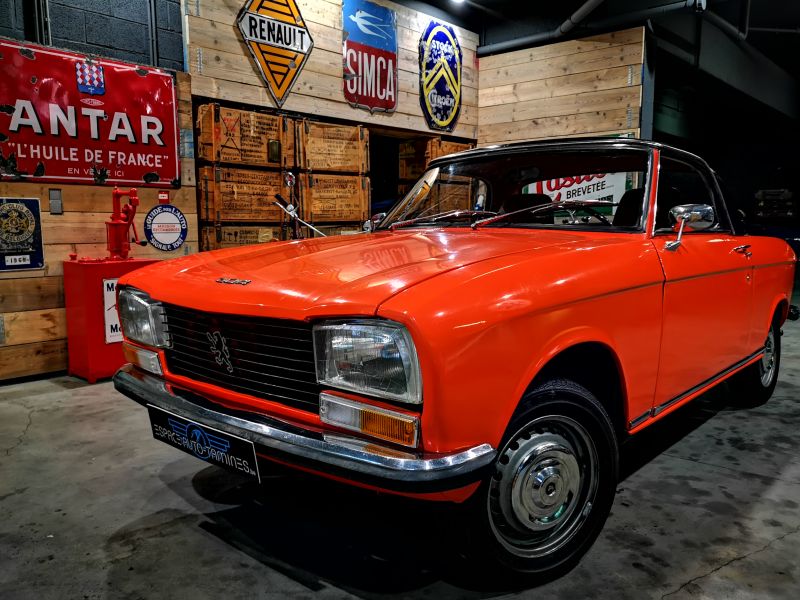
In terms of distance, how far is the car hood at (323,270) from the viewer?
1621mm

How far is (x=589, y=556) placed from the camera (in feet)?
6.68

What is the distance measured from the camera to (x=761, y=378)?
12.1ft

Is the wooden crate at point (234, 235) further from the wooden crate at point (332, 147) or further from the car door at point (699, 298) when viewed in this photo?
the car door at point (699, 298)

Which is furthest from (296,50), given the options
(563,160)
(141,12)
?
(563,160)

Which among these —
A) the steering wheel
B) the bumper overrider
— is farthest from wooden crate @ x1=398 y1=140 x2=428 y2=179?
the bumper overrider

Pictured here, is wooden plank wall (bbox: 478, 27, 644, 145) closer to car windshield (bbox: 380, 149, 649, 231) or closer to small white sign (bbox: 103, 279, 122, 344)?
car windshield (bbox: 380, 149, 649, 231)

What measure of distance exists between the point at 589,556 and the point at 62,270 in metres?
4.19

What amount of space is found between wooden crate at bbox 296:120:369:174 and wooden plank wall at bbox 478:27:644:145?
7.03 ft

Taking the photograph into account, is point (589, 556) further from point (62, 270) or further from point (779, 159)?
point (779, 159)

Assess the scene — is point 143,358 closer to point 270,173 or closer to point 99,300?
point 99,300

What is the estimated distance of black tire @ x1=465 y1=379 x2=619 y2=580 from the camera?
5.61 feet

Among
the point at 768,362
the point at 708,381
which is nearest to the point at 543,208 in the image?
the point at 708,381

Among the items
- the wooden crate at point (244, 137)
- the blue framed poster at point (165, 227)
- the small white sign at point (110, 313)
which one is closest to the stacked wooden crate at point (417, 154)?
the wooden crate at point (244, 137)

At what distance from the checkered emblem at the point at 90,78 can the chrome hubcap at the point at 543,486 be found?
4287 mm
